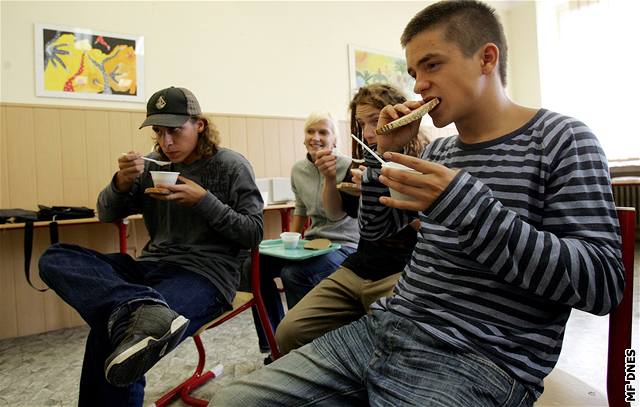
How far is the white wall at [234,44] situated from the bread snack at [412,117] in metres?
2.70

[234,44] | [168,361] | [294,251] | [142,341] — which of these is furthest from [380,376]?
[234,44]

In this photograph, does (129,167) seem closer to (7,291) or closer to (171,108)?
(171,108)

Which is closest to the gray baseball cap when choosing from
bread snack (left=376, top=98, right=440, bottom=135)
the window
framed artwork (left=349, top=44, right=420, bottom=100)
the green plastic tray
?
the green plastic tray

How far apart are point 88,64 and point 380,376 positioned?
3.04 metres

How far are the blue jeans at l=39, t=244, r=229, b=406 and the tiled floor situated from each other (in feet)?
2.15

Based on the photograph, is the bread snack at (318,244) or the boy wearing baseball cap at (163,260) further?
the bread snack at (318,244)

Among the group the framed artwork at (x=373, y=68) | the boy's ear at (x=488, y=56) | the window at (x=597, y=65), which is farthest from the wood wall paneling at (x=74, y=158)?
the window at (x=597, y=65)

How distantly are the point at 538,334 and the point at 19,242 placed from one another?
121 inches

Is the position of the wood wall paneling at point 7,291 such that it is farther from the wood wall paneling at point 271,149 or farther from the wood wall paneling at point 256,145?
the wood wall paneling at point 271,149

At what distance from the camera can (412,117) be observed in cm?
→ 92

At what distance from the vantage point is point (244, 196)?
159cm

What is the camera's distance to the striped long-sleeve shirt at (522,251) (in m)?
0.66

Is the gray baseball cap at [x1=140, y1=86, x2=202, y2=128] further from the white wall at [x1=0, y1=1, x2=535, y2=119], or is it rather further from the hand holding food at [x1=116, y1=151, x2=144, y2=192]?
the white wall at [x1=0, y1=1, x2=535, y2=119]

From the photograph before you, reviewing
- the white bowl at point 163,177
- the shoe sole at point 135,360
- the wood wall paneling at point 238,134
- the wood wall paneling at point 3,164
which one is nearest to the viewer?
the shoe sole at point 135,360
